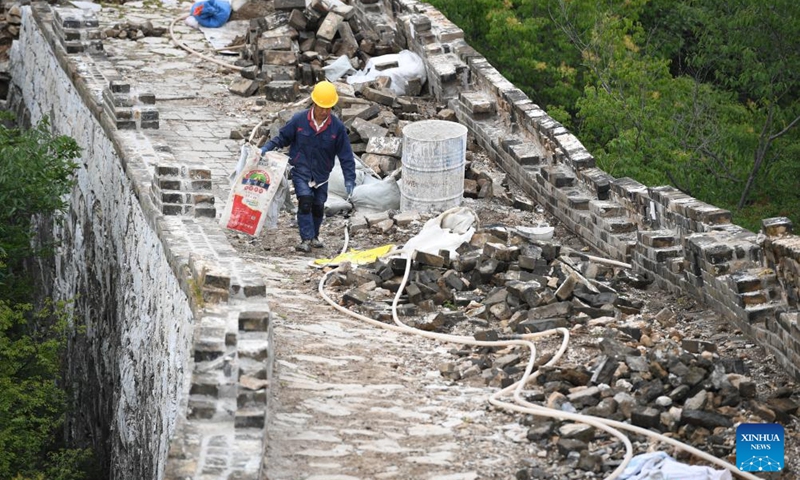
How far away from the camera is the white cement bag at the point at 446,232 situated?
37.0ft

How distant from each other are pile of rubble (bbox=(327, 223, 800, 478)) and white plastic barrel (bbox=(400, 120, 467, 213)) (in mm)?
339

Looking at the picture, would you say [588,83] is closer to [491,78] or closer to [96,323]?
[491,78]

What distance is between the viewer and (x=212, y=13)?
1950cm

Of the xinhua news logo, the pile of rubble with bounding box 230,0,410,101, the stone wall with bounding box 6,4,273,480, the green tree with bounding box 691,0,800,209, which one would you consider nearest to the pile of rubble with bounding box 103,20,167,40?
the stone wall with bounding box 6,4,273,480

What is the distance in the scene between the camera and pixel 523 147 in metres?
13.7

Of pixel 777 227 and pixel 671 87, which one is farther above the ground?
pixel 777 227

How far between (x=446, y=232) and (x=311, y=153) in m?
1.48

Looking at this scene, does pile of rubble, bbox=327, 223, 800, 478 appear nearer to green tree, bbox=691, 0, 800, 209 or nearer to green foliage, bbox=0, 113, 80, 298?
green foliage, bbox=0, 113, 80, 298

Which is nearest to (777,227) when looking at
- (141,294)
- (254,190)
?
(254,190)

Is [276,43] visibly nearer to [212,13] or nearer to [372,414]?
[212,13]

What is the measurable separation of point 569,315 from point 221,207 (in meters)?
4.37

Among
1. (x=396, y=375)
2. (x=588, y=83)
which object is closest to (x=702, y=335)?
(x=396, y=375)

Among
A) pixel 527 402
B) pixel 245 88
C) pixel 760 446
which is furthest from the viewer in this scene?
pixel 245 88

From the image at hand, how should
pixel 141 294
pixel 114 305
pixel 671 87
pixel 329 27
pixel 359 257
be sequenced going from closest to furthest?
pixel 141 294
pixel 359 257
pixel 114 305
pixel 329 27
pixel 671 87
